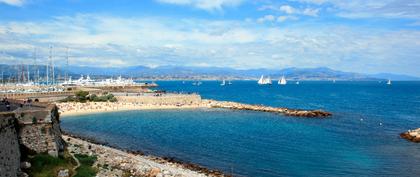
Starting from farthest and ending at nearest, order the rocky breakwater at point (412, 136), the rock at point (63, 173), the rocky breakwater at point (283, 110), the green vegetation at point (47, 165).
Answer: the rocky breakwater at point (283, 110) < the rocky breakwater at point (412, 136) < the rock at point (63, 173) < the green vegetation at point (47, 165)

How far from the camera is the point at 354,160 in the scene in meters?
35.9

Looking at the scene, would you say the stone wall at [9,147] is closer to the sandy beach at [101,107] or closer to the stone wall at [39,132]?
the stone wall at [39,132]

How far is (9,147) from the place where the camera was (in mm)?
19594

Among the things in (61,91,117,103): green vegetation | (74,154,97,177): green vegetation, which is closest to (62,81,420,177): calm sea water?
Result: (74,154,97,177): green vegetation

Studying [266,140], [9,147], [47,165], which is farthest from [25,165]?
[266,140]

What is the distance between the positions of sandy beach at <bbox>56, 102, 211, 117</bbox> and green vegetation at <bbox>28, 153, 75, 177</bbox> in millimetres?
42932

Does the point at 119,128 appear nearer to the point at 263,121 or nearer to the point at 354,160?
the point at 263,121

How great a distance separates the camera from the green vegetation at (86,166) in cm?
2391

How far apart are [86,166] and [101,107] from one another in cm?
4932

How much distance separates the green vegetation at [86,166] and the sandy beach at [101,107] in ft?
127

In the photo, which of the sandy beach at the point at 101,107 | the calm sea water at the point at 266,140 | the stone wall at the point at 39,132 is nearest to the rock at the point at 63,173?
the stone wall at the point at 39,132

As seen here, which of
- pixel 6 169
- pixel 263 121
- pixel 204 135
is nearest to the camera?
pixel 6 169

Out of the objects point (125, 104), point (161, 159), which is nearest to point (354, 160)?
point (161, 159)

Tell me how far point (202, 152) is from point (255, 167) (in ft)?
22.6
